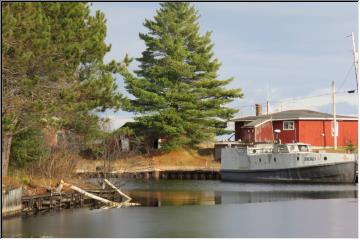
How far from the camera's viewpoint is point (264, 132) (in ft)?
250

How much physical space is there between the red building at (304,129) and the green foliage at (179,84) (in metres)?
3.46

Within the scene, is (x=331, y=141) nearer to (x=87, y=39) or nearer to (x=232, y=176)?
(x=232, y=176)

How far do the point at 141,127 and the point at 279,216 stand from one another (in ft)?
144

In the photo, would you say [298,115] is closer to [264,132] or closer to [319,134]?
[319,134]

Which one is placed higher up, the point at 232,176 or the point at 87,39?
the point at 87,39

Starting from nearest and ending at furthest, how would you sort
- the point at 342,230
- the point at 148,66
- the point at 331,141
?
1. the point at 342,230
2. the point at 331,141
3. the point at 148,66

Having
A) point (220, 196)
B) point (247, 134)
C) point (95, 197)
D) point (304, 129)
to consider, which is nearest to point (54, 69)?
point (95, 197)

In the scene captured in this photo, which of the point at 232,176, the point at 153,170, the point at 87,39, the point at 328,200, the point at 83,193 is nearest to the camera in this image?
the point at 83,193

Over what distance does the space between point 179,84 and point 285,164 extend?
21.3 meters

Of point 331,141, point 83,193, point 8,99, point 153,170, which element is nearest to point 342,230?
point 83,193

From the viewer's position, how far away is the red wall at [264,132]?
249ft

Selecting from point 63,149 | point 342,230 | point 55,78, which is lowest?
point 342,230

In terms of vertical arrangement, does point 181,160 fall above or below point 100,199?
above

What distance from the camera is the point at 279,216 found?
3275 centimetres
